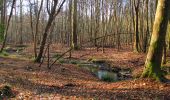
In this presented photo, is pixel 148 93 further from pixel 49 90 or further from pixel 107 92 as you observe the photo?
pixel 49 90

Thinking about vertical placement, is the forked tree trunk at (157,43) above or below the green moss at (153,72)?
Result: above

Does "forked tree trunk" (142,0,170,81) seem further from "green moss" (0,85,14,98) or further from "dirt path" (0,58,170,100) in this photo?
"green moss" (0,85,14,98)

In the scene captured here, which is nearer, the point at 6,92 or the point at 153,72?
the point at 6,92

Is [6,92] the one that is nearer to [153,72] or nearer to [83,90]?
[83,90]

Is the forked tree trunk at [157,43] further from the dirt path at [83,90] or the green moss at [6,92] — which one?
the green moss at [6,92]

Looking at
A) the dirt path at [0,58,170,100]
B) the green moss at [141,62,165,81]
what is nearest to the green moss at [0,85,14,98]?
the dirt path at [0,58,170,100]

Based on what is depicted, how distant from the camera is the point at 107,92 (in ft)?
38.6

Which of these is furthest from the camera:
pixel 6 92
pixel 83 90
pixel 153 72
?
pixel 153 72

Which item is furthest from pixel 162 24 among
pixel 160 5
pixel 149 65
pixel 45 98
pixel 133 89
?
pixel 45 98

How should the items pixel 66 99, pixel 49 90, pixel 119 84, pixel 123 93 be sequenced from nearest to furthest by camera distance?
pixel 66 99, pixel 123 93, pixel 49 90, pixel 119 84

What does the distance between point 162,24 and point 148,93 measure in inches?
118

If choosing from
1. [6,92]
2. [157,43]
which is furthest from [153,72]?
[6,92]

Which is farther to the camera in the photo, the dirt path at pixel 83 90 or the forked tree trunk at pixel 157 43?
the forked tree trunk at pixel 157 43

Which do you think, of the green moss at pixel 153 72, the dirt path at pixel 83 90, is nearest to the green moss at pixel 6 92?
the dirt path at pixel 83 90
